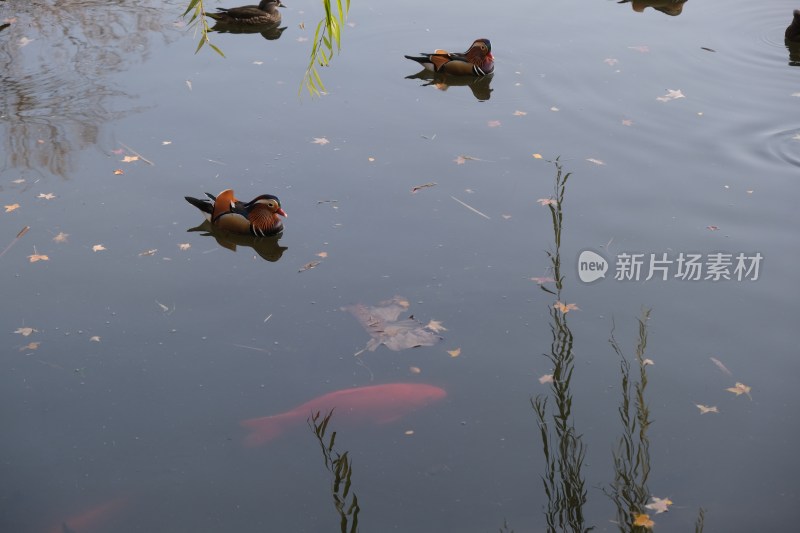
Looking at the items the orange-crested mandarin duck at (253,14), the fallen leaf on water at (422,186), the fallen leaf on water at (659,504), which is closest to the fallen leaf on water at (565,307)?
the fallen leaf on water at (659,504)

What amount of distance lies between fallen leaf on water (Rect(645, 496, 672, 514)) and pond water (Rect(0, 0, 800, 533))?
50 millimetres

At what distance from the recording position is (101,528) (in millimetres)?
4574

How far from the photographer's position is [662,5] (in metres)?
11.5

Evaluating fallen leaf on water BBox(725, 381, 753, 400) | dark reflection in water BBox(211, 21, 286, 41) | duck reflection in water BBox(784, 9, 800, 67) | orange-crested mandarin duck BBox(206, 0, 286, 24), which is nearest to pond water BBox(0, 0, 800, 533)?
fallen leaf on water BBox(725, 381, 753, 400)

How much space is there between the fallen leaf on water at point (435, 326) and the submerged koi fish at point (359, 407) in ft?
1.86

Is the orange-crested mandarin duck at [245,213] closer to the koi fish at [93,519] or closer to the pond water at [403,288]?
the pond water at [403,288]

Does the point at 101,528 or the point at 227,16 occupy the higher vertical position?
the point at 227,16

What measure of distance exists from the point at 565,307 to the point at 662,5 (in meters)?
6.87

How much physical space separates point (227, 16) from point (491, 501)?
26.9 ft

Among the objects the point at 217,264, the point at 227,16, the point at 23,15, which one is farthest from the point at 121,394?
the point at 23,15

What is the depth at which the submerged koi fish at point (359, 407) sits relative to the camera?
519 centimetres

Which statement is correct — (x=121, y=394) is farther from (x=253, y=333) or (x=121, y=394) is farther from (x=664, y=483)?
(x=664, y=483)

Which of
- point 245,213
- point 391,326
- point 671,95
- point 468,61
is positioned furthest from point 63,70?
point 671,95

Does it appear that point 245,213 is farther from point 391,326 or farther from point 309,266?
point 391,326
